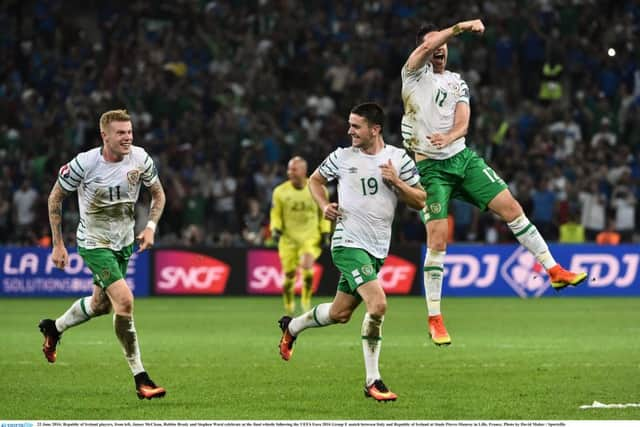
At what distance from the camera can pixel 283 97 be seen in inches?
1312

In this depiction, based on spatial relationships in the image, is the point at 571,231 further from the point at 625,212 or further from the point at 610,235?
the point at 625,212

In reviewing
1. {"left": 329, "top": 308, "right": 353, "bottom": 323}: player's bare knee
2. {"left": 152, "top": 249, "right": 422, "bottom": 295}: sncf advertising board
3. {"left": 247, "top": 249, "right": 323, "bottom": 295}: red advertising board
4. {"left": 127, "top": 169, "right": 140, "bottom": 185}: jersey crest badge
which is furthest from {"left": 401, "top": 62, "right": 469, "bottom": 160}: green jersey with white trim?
{"left": 247, "top": 249, "right": 323, "bottom": 295}: red advertising board

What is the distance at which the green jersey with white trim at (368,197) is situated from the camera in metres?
12.1

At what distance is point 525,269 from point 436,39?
16967mm

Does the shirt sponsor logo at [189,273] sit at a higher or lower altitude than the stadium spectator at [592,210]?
lower

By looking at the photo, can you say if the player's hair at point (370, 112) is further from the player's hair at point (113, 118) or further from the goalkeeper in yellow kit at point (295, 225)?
the goalkeeper in yellow kit at point (295, 225)

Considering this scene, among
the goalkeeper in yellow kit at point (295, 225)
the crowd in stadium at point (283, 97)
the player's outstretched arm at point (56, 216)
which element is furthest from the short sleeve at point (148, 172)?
the crowd in stadium at point (283, 97)

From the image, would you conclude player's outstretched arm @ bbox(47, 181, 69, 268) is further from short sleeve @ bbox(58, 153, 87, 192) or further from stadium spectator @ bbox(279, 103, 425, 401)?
stadium spectator @ bbox(279, 103, 425, 401)

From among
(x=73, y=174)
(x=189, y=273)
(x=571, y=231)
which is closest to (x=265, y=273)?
(x=189, y=273)

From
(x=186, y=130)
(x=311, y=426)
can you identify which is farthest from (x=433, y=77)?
(x=186, y=130)

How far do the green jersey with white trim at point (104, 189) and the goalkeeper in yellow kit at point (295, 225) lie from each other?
416 inches

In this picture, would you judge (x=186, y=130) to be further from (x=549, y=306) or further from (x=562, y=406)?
(x=562, y=406)

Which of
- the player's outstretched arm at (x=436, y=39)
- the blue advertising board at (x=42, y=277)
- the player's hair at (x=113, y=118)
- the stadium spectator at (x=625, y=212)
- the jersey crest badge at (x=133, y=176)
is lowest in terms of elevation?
the blue advertising board at (x=42, y=277)

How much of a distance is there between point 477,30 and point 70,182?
402 cm
